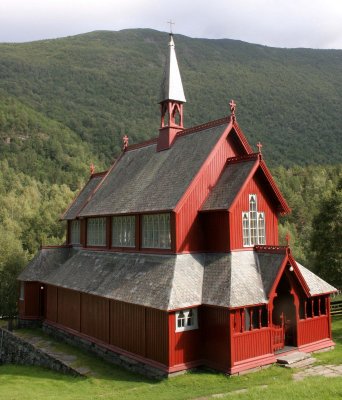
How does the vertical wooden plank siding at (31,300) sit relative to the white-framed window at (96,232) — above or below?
below

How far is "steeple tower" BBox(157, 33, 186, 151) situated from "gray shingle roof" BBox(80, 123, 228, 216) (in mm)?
682

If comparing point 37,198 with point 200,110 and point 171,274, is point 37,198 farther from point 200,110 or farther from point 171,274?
point 200,110

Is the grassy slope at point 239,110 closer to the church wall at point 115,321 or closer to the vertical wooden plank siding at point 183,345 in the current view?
the church wall at point 115,321

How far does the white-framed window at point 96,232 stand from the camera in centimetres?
2959

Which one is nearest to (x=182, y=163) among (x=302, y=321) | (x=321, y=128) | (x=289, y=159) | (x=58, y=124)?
(x=302, y=321)

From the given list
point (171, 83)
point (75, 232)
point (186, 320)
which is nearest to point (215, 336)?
point (186, 320)

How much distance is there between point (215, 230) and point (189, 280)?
10.1ft

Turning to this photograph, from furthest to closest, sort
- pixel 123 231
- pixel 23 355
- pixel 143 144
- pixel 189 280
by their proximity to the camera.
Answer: pixel 143 144 < pixel 23 355 < pixel 123 231 < pixel 189 280

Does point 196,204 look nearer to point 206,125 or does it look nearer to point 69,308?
point 206,125

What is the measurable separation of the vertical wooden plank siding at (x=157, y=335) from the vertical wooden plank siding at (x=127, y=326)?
1.41 ft

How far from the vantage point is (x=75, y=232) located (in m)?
35.2

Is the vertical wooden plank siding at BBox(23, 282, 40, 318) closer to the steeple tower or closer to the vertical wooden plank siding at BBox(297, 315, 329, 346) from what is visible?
the steeple tower

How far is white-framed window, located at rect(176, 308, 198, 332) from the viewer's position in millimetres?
20078

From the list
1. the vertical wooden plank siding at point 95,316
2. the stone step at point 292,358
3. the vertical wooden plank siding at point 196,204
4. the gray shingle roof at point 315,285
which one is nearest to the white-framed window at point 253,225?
the vertical wooden plank siding at point 196,204
